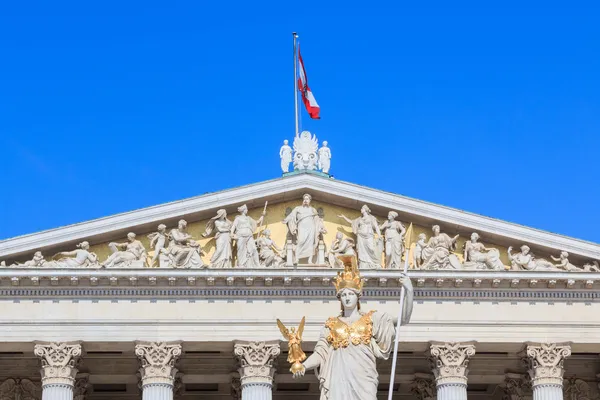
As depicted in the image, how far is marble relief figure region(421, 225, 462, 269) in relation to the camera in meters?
46.7

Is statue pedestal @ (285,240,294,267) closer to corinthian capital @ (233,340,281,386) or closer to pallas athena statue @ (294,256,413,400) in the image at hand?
corinthian capital @ (233,340,281,386)

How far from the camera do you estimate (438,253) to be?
4678 cm

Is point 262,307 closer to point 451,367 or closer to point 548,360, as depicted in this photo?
point 451,367

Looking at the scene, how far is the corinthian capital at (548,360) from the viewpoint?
151ft

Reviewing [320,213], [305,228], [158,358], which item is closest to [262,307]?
[305,228]

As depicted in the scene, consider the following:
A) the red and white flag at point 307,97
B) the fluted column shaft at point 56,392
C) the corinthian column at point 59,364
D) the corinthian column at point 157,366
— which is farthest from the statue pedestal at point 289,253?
the fluted column shaft at point 56,392

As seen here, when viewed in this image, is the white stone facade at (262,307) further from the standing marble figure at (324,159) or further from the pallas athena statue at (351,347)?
the pallas athena statue at (351,347)

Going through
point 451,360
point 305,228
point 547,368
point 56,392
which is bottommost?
point 56,392

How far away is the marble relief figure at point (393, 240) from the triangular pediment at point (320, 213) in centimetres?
37

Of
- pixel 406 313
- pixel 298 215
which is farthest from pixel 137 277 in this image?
pixel 406 313

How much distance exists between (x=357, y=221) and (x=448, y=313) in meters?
→ 3.55

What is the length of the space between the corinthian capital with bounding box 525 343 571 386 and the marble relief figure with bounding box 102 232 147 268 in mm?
10888

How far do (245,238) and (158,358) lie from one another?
4051mm

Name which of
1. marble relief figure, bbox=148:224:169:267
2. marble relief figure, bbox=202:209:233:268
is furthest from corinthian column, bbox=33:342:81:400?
marble relief figure, bbox=202:209:233:268
